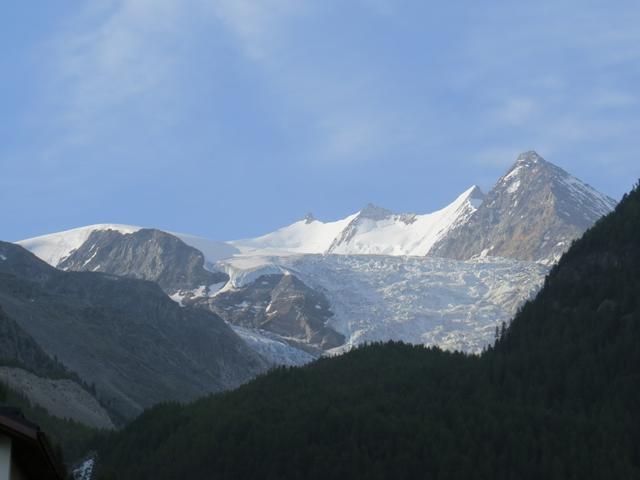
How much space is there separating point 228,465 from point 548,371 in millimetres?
39859

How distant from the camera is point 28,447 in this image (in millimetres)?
21562

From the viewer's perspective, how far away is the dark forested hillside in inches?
6029

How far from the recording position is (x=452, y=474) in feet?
490

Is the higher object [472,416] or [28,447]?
[472,416]

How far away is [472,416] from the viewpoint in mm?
167125

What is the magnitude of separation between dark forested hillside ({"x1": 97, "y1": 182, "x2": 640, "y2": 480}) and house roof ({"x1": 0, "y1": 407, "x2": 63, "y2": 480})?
125m

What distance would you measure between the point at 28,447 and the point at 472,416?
14809 centimetres

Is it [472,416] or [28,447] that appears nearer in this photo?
[28,447]

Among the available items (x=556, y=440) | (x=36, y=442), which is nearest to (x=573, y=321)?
(x=556, y=440)

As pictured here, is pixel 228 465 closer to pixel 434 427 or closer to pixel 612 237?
pixel 434 427

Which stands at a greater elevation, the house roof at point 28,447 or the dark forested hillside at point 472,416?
the dark forested hillside at point 472,416

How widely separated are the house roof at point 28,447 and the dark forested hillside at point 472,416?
411 ft

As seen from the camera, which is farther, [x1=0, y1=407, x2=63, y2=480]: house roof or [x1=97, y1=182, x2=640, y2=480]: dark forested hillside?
[x1=97, y1=182, x2=640, y2=480]: dark forested hillside

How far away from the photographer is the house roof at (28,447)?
2119 centimetres
